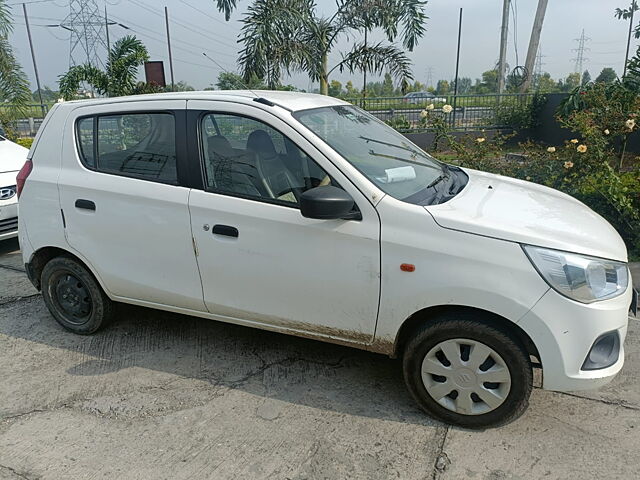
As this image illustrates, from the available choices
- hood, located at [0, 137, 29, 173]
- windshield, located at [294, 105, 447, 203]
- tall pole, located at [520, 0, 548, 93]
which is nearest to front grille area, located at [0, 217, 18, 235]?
hood, located at [0, 137, 29, 173]

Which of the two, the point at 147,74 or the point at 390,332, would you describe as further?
the point at 147,74

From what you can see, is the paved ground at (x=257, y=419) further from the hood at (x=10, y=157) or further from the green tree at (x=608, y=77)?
the green tree at (x=608, y=77)

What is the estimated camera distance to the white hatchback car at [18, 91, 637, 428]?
2527mm

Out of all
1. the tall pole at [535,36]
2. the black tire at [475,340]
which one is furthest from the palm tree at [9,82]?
the tall pole at [535,36]

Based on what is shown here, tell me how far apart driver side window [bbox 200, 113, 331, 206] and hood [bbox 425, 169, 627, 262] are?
765mm

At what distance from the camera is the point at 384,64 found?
11336 mm

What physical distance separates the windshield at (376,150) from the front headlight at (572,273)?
0.75 m

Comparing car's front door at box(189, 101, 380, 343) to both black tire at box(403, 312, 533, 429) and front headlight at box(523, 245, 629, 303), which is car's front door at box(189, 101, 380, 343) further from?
front headlight at box(523, 245, 629, 303)

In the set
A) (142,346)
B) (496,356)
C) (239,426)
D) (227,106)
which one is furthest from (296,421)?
(227,106)

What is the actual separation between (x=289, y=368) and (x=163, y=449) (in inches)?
39.5

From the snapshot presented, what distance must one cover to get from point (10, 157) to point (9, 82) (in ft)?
25.8

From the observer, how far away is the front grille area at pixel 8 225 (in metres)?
5.94

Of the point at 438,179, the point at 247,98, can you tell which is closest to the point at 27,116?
the point at 247,98

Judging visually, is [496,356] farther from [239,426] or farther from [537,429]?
[239,426]
